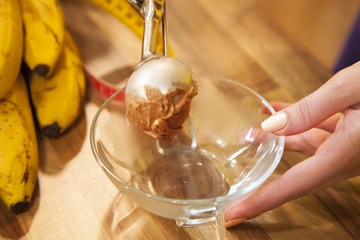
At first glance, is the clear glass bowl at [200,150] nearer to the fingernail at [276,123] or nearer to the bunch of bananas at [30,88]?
the fingernail at [276,123]

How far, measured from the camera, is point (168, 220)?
1.89 feet

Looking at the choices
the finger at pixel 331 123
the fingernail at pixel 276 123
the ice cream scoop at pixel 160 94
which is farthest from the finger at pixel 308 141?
the ice cream scoop at pixel 160 94

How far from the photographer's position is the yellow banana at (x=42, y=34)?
669mm

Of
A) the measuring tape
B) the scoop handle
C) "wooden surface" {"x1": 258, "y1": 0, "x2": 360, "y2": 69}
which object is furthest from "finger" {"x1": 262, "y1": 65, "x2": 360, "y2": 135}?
"wooden surface" {"x1": 258, "y1": 0, "x2": 360, "y2": 69}

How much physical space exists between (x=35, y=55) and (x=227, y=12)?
558 millimetres

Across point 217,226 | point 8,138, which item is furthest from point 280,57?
point 8,138

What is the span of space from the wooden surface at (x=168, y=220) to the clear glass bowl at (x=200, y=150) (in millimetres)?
53

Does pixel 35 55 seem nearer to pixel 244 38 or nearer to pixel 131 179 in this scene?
pixel 131 179

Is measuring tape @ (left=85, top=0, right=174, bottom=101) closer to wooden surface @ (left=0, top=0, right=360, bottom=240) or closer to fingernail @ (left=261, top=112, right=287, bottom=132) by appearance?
wooden surface @ (left=0, top=0, right=360, bottom=240)

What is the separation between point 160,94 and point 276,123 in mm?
177

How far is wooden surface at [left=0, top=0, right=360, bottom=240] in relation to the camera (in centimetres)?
57

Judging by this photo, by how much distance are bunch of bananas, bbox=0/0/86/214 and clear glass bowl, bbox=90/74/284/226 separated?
0.13 m

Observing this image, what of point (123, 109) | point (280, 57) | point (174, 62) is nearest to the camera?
point (174, 62)

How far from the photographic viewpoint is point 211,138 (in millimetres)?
702
